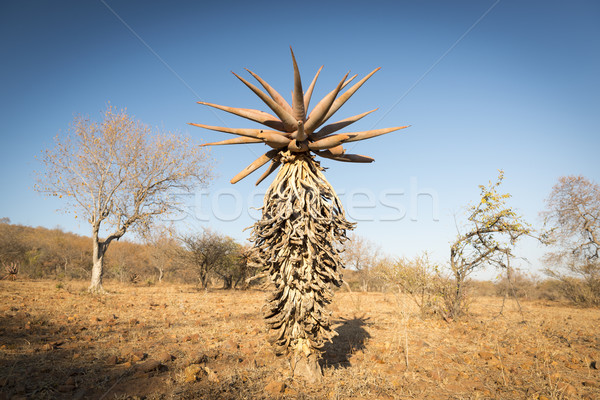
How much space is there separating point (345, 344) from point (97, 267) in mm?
13575

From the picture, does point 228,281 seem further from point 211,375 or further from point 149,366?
point 211,375

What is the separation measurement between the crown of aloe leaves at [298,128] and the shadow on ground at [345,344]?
294cm

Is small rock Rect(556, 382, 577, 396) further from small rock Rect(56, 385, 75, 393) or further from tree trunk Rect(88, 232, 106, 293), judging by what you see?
tree trunk Rect(88, 232, 106, 293)

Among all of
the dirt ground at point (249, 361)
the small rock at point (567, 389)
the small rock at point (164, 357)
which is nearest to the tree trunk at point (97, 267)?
the dirt ground at point (249, 361)

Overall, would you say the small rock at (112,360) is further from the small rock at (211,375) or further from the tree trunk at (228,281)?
the tree trunk at (228,281)

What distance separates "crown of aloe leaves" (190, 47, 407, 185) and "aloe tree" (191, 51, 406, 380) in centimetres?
1

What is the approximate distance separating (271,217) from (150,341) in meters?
4.24

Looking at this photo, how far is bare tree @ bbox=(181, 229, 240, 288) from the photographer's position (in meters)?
21.5

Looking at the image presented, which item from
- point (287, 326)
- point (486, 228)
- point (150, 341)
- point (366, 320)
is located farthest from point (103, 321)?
point (486, 228)

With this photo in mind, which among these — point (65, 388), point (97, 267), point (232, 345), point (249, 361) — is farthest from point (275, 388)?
point (97, 267)

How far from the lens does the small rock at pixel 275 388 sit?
3441 millimetres

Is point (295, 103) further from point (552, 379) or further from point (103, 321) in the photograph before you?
point (103, 321)

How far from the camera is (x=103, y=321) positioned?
745cm

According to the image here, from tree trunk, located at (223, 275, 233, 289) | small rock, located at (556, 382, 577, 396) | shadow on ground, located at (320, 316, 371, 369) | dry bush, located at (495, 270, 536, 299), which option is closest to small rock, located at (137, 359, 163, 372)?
shadow on ground, located at (320, 316, 371, 369)
